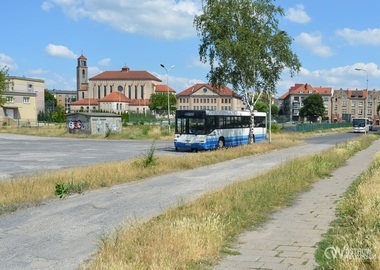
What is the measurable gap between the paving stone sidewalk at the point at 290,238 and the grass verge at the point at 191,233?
9.8 inches

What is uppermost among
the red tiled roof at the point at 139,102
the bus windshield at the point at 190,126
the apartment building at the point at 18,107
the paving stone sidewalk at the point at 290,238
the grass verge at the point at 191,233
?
the red tiled roof at the point at 139,102

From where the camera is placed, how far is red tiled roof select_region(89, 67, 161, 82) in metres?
183

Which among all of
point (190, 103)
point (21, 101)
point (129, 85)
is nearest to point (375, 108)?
point (190, 103)

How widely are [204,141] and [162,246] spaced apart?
2420 cm

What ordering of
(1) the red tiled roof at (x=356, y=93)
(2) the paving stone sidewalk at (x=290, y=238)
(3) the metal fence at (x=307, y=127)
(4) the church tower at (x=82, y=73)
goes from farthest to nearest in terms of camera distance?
(4) the church tower at (x=82, y=73), (1) the red tiled roof at (x=356, y=93), (3) the metal fence at (x=307, y=127), (2) the paving stone sidewalk at (x=290, y=238)

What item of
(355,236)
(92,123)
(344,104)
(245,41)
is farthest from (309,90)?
(355,236)

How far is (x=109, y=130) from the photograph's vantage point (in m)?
54.7

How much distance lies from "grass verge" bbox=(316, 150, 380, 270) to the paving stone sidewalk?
194 mm

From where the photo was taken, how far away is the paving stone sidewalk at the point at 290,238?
20.3 feet

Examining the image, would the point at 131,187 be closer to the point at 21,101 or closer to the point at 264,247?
the point at 264,247

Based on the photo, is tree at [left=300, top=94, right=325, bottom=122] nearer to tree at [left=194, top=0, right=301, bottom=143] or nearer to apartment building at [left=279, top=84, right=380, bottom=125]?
apartment building at [left=279, top=84, right=380, bottom=125]

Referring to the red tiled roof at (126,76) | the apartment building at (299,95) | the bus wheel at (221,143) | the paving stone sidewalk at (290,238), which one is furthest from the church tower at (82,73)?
the paving stone sidewalk at (290,238)

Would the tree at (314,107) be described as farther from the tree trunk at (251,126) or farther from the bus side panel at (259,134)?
the tree trunk at (251,126)

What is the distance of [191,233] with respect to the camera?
22.7ft
